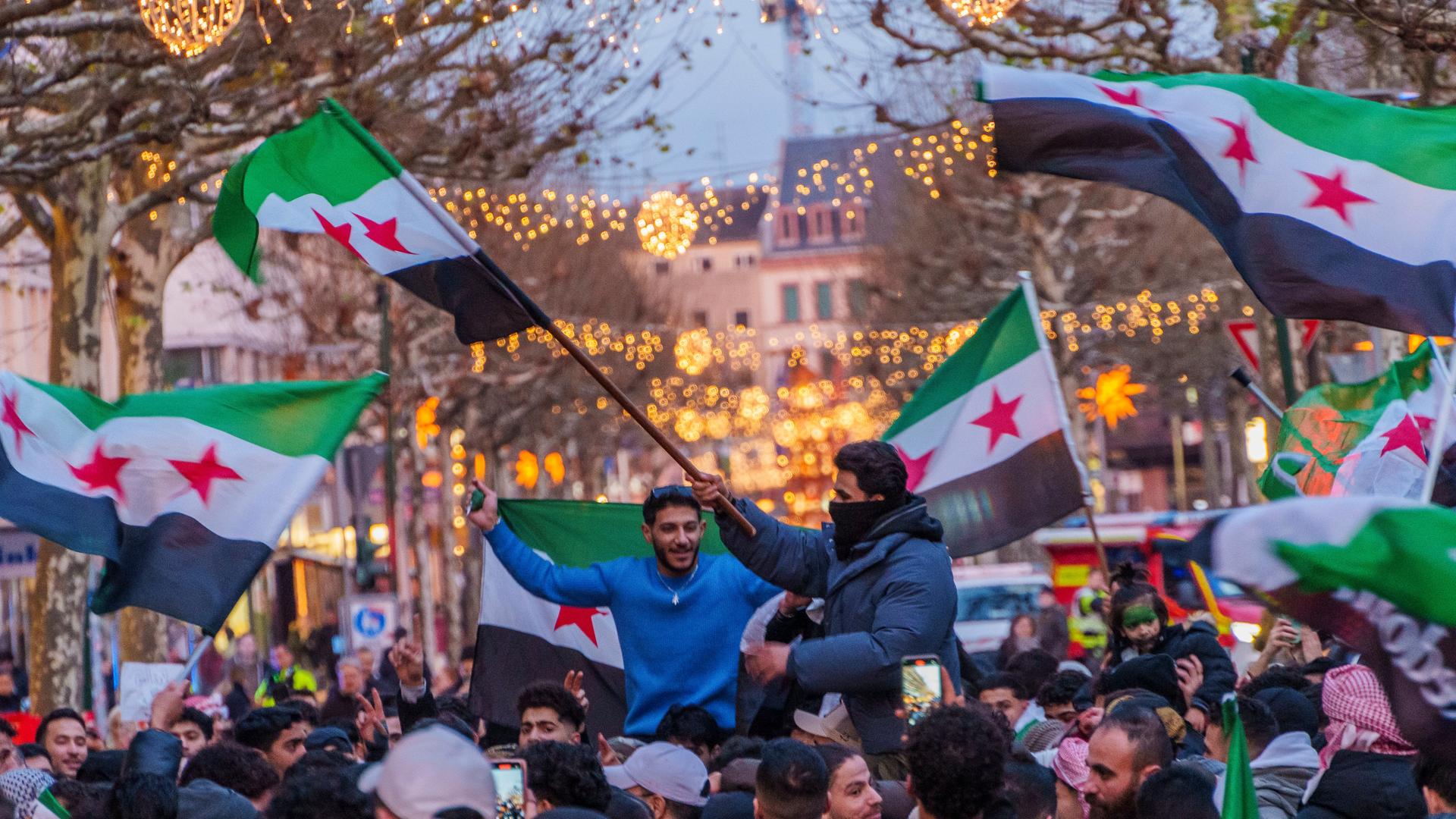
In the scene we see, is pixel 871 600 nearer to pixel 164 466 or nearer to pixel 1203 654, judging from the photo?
pixel 1203 654

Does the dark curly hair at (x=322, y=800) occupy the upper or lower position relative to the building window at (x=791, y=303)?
upper

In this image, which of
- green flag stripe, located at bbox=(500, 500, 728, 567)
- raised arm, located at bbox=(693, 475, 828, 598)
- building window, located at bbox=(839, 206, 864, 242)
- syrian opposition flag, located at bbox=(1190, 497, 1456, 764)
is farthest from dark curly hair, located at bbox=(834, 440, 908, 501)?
building window, located at bbox=(839, 206, 864, 242)

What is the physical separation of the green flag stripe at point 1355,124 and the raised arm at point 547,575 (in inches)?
110

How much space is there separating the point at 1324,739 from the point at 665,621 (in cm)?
242

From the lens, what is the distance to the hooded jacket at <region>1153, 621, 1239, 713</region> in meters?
7.71

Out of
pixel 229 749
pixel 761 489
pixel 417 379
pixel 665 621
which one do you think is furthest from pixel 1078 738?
pixel 761 489

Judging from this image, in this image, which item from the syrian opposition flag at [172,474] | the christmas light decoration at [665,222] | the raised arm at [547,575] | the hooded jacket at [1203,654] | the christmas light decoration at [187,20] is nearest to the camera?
the raised arm at [547,575]

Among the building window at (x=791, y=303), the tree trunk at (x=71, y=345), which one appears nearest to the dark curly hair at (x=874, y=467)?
the tree trunk at (x=71, y=345)

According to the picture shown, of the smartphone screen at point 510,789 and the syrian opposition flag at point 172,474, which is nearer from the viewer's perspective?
the smartphone screen at point 510,789

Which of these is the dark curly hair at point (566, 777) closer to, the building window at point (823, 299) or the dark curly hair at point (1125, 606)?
the dark curly hair at point (1125, 606)

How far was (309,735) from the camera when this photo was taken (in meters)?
7.95

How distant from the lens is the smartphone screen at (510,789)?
4676 mm

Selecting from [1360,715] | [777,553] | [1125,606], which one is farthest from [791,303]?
[1360,715]

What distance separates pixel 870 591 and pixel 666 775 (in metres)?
0.94
